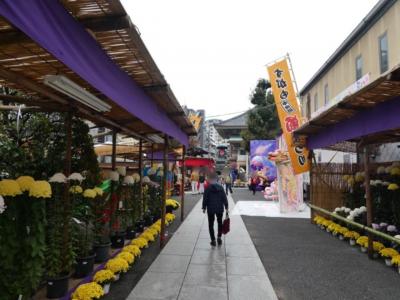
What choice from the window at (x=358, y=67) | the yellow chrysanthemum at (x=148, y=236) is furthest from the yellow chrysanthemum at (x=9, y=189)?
the window at (x=358, y=67)

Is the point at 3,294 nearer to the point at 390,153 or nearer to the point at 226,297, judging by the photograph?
the point at 226,297

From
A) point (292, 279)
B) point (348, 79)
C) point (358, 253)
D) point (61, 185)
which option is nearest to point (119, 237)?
point (61, 185)

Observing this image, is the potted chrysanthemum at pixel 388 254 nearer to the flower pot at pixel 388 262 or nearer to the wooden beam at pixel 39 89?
the flower pot at pixel 388 262

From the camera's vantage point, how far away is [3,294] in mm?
3096

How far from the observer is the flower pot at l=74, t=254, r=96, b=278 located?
473 centimetres

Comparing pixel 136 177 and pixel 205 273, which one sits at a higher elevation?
pixel 136 177

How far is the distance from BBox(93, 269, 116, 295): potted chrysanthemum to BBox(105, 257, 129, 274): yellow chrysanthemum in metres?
0.30

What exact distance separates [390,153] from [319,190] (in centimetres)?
264

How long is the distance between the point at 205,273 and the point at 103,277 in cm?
185

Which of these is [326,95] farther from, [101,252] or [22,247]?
[22,247]

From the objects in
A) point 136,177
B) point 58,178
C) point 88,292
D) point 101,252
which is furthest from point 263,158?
point 58,178

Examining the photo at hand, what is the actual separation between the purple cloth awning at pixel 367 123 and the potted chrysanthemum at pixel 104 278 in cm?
474

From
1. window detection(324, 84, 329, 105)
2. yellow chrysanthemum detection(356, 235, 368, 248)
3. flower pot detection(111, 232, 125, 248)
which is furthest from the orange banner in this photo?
flower pot detection(111, 232, 125, 248)

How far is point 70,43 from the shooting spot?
2613 millimetres
